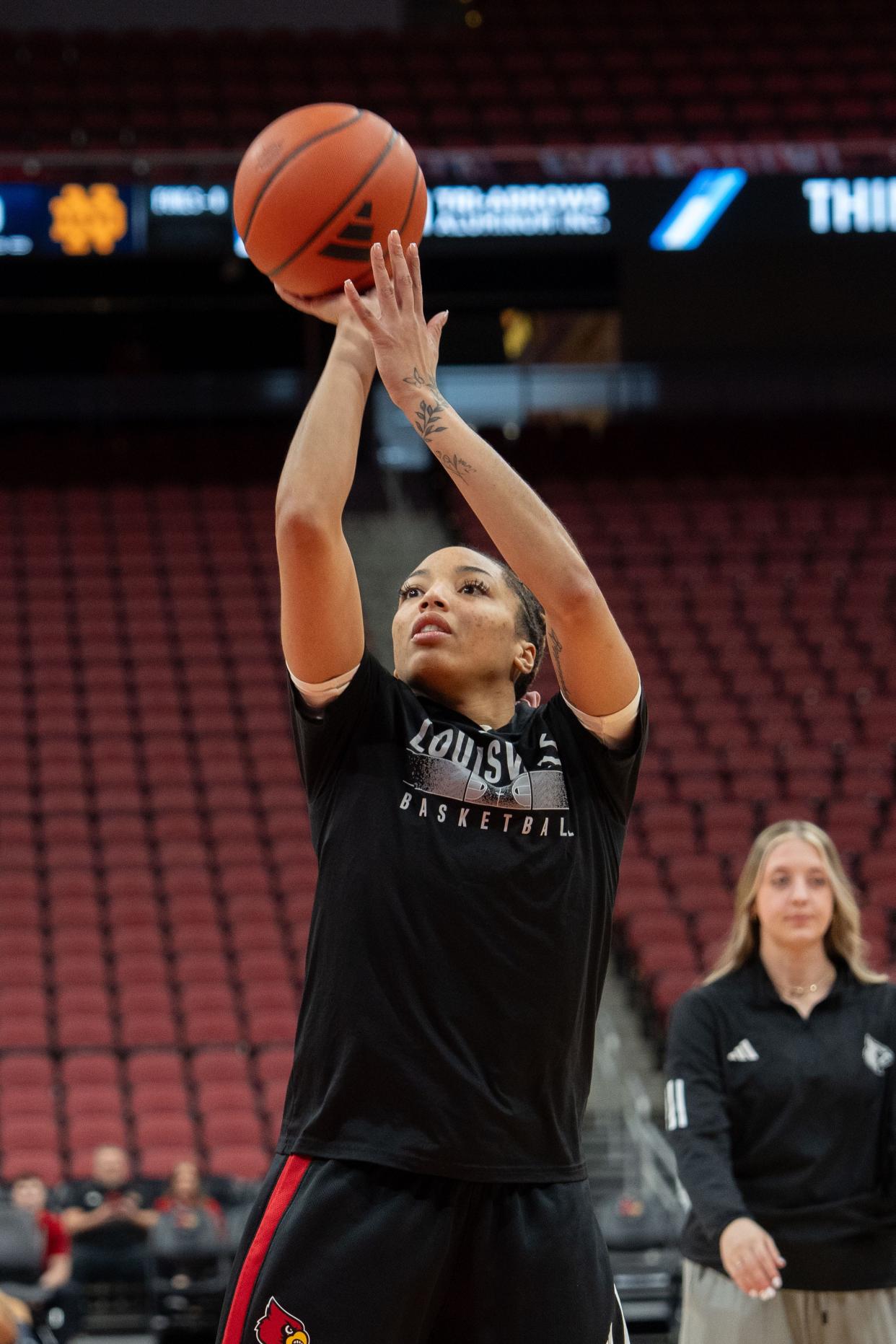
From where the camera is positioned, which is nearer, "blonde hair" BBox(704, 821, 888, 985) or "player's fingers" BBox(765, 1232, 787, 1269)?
"player's fingers" BBox(765, 1232, 787, 1269)

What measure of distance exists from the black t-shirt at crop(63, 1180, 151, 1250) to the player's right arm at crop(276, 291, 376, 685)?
6.58 m

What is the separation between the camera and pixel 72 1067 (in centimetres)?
927

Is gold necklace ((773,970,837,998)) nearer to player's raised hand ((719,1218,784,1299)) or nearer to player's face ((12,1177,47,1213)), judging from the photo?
player's raised hand ((719,1218,784,1299))

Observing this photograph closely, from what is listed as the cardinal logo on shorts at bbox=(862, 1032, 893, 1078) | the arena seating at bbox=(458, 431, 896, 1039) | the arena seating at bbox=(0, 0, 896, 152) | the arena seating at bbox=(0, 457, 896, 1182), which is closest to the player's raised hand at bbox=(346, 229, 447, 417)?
the cardinal logo on shorts at bbox=(862, 1032, 893, 1078)

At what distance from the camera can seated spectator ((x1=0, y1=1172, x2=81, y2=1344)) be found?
23.5 feet

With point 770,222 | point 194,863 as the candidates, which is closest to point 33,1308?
point 194,863

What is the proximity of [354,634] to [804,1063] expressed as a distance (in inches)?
69.5

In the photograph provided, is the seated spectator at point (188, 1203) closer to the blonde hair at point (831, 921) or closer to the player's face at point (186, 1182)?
the player's face at point (186, 1182)

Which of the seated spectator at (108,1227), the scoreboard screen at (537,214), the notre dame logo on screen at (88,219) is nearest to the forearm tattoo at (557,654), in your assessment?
the seated spectator at (108,1227)

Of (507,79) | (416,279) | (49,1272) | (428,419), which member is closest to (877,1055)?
(428,419)

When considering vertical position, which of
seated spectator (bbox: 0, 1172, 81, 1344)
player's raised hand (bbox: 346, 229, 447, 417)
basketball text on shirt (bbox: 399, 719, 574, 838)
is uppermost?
player's raised hand (bbox: 346, 229, 447, 417)

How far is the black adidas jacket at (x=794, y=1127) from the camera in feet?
11.0

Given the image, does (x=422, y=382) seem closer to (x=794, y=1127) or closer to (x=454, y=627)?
(x=454, y=627)

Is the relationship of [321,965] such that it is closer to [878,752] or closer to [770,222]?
[878,752]
